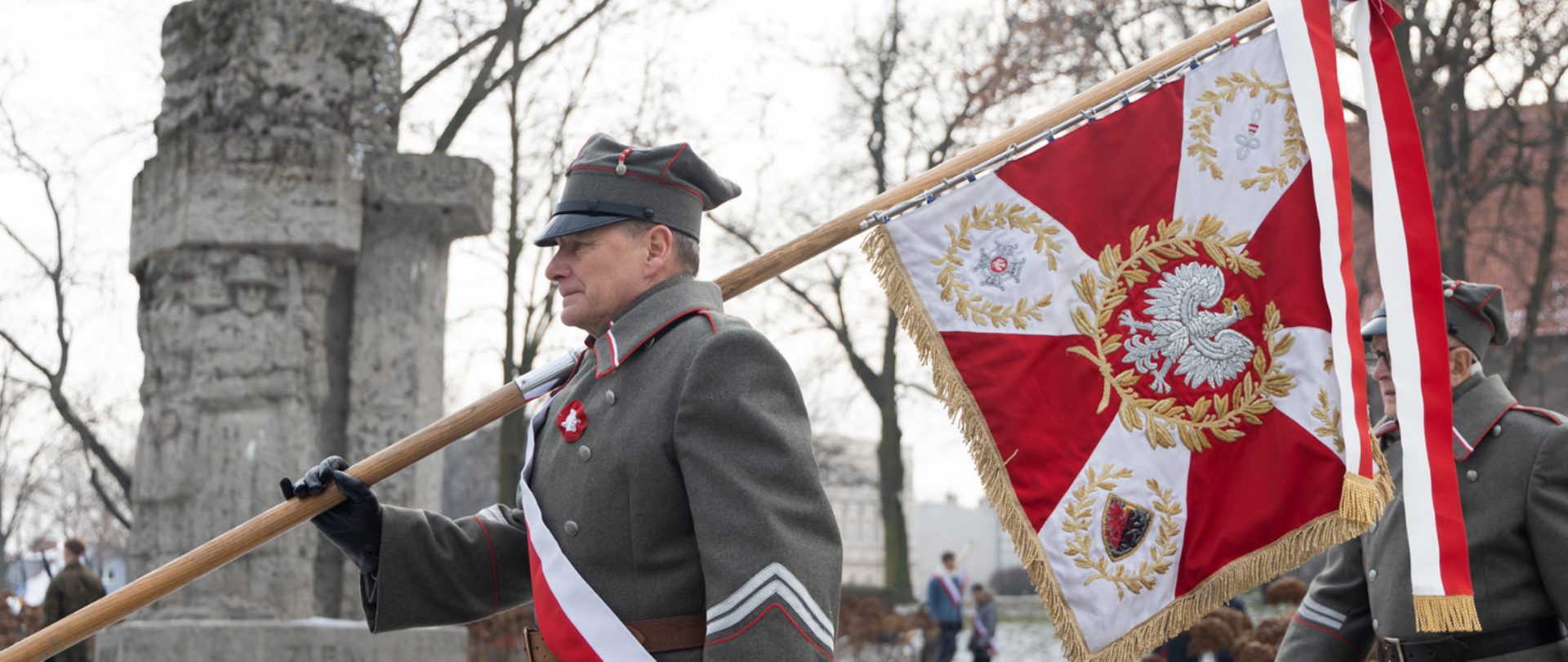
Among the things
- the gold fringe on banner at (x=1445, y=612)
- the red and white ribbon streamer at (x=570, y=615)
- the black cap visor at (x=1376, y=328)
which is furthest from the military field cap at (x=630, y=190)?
the black cap visor at (x=1376, y=328)

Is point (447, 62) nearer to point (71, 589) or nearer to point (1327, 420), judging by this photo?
point (71, 589)

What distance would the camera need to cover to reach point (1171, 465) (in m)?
3.06

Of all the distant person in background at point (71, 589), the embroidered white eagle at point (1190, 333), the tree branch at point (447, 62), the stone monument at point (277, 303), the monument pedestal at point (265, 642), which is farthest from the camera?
the tree branch at point (447, 62)

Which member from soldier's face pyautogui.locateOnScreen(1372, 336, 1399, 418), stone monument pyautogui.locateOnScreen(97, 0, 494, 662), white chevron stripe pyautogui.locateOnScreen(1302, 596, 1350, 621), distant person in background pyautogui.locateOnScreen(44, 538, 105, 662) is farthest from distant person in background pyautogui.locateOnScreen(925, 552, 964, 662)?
soldier's face pyautogui.locateOnScreen(1372, 336, 1399, 418)

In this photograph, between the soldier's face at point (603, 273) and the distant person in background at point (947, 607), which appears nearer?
the soldier's face at point (603, 273)

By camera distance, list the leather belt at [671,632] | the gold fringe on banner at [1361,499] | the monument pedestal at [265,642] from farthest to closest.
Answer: the monument pedestal at [265,642] → the gold fringe on banner at [1361,499] → the leather belt at [671,632]

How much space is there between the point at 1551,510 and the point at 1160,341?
3.50 ft

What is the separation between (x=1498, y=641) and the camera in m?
3.22

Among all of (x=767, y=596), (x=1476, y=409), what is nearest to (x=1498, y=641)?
(x=1476, y=409)

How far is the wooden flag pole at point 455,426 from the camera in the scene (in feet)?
8.42

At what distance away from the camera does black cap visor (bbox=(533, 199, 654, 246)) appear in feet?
7.96

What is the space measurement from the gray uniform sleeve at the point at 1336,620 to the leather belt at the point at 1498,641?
30 centimetres

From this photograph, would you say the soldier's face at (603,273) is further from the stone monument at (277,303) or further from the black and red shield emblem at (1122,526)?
the stone monument at (277,303)

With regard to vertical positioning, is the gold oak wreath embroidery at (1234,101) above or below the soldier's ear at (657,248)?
above
